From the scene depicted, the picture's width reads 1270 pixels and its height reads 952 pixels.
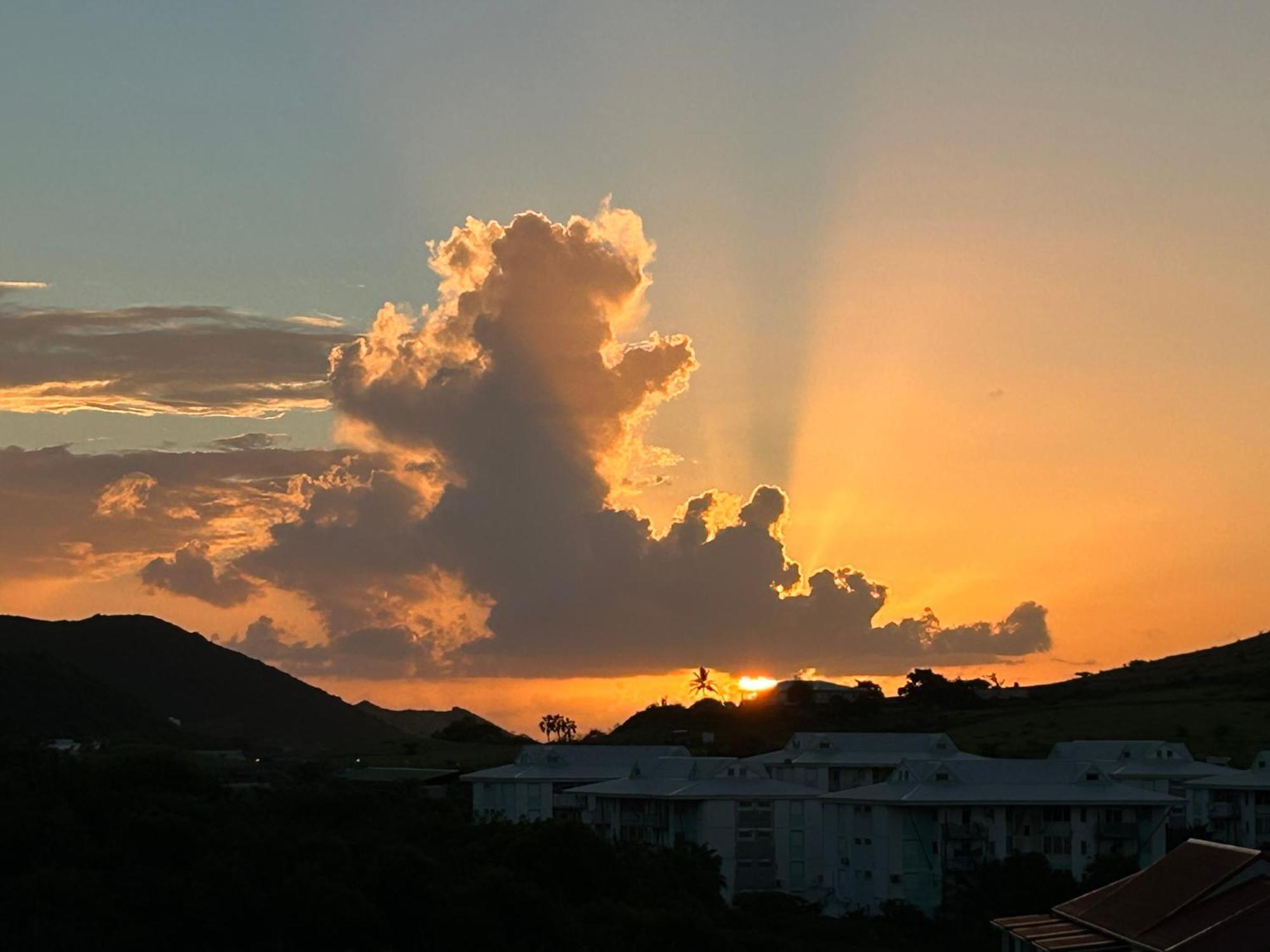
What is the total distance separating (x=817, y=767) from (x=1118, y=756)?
18.2 metres

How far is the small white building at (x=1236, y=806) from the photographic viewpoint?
3868 inches

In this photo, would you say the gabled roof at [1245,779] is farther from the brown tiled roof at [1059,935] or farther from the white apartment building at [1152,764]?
the brown tiled roof at [1059,935]

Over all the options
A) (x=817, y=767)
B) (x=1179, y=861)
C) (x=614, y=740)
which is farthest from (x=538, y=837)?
(x=614, y=740)

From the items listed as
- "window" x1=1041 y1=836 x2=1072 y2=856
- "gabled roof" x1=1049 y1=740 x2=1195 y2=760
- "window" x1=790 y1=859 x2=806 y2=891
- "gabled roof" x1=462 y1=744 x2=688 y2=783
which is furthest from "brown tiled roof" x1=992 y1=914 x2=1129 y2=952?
"gabled roof" x1=462 y1=744 x2=688 y2=783

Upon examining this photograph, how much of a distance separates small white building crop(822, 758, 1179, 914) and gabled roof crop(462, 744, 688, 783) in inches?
972

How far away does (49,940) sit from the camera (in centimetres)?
6028

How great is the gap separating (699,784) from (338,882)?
3388cm

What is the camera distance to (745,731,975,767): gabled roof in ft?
358

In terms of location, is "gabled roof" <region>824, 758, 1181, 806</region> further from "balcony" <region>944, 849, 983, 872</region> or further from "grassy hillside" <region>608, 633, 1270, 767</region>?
"grassy hillside" <region>608, 633, 1270, 767</region>

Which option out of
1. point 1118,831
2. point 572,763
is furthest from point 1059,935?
point 572,763

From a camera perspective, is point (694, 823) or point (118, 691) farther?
point (118, 691)

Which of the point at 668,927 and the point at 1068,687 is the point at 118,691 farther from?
the point at 668,927

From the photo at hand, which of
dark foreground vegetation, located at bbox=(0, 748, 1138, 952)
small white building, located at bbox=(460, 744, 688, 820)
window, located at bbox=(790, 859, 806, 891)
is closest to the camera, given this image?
dark foreground vegetation, located at bbox=(0, 748, 1138, 952)

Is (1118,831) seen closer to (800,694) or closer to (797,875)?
(797,875)
